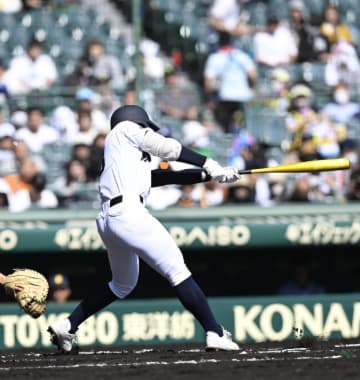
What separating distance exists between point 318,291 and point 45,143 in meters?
3.06

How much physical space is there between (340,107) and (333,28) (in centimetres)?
146

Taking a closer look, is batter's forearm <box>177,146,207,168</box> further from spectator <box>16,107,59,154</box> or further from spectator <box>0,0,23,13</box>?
spectator <box>0,0,23,13</box>

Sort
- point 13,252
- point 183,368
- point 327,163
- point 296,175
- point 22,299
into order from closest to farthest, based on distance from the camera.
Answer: point 183,368, point 22,299, point 327,163, point 13,252, point 296,175

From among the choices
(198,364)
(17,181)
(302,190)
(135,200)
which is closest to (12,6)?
(17,181)

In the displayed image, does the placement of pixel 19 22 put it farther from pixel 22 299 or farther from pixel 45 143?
pixel 22 299

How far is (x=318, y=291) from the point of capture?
11141 millimetres

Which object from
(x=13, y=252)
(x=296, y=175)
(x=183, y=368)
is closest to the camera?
(x=183, y=368)

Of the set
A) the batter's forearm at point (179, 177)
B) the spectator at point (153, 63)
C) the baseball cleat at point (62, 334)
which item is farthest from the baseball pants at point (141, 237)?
the spectator at point (153, 63)

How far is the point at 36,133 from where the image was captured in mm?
10609

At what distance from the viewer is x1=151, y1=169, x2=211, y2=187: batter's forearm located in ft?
23.0

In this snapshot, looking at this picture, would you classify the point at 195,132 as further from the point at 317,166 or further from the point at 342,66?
the point at 317,166

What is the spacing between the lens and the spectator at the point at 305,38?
1200 centimetres

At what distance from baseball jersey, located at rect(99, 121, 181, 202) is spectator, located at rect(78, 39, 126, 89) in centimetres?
437

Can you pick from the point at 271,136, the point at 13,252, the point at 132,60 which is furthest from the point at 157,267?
the point at 132,60
